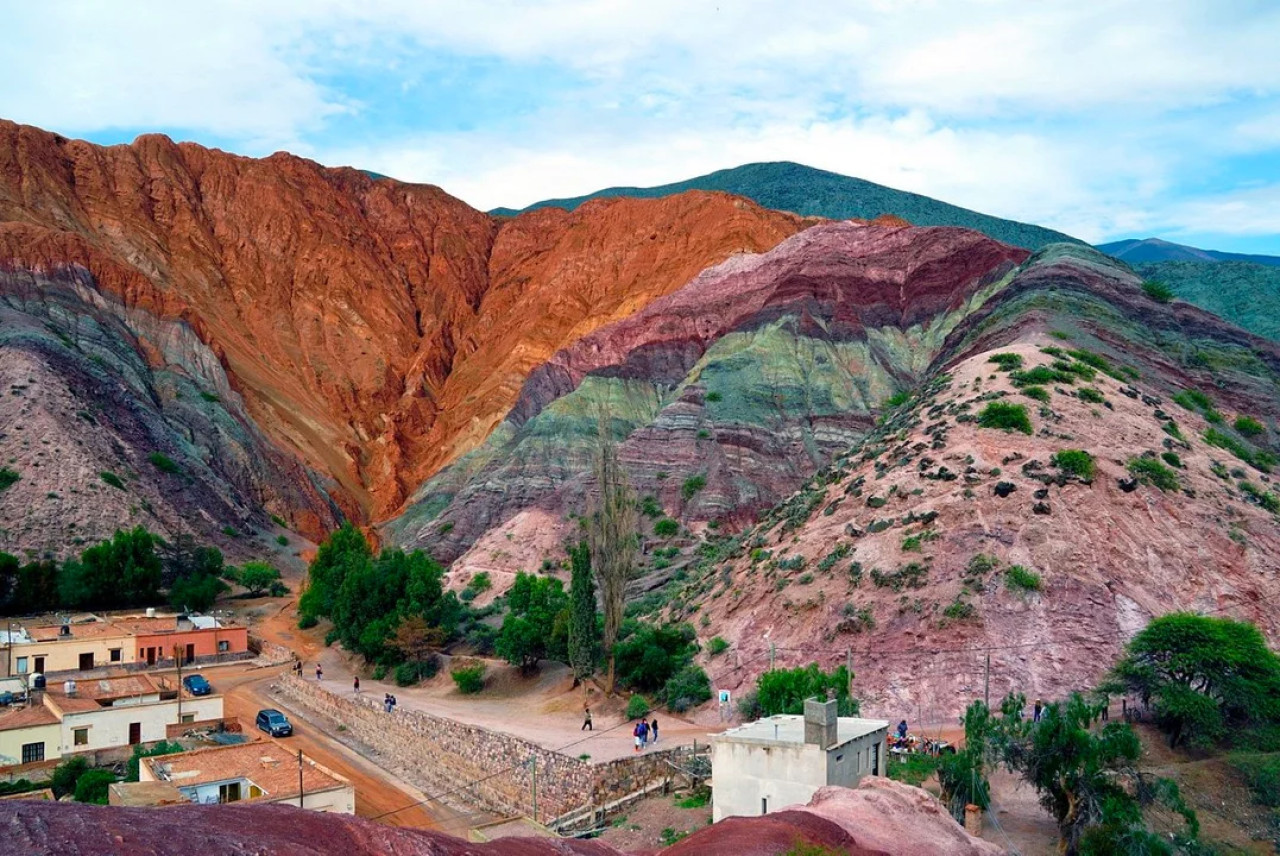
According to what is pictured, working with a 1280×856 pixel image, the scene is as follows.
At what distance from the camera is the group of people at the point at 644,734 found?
2756 centimetres

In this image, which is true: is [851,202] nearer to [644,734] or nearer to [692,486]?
[692,486]

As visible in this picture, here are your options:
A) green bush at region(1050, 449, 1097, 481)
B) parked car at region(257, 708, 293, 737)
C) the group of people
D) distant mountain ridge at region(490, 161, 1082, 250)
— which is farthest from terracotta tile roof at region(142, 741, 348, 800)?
distant mountain ridge at region(490, 161, 1082, 250)

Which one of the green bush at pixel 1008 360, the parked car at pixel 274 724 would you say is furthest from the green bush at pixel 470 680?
the green bush at pixel 1008 360

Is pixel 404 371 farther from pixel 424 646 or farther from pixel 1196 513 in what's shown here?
pixel 1196 513

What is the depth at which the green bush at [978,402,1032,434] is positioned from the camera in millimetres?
36156

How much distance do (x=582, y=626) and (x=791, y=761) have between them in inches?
553

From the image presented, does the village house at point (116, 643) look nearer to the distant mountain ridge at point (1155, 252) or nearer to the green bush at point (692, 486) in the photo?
the green bush at point (692, 486)

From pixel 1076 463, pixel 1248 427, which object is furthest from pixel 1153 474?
pixel 1248 427

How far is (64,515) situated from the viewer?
5797 centimetres

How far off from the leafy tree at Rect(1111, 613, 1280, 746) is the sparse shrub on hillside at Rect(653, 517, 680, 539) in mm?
34987

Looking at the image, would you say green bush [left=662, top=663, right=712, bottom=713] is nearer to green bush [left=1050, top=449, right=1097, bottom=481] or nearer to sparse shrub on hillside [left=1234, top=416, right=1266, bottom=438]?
green bush [left=1050, top=449, right=1097, bottom=481]

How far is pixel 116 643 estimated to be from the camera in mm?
42750

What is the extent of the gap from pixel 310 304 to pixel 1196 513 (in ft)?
322

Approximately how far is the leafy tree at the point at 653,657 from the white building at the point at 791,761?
1106 centimetres
